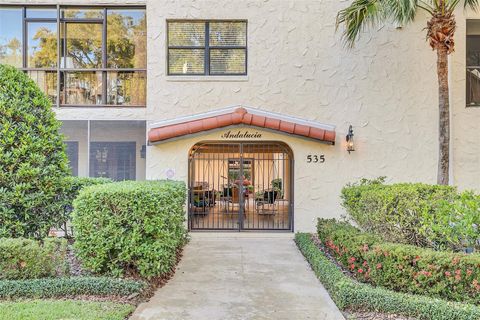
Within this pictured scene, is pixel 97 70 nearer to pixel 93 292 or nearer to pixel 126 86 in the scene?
pixel 126 86

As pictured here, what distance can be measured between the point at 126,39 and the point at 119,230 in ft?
24.8

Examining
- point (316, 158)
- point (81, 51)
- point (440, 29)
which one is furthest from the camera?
point (81, 51)

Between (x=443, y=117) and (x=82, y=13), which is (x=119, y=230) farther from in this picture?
(x=82, y=13)

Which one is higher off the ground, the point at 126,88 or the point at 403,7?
the point at 403,7

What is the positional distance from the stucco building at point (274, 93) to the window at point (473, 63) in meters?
0.04

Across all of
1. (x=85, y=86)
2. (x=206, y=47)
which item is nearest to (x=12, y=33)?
(x=85, y=86)

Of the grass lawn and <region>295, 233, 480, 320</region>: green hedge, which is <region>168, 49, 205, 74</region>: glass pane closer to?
<region>295, 233, 480, 320</region>: green hedge

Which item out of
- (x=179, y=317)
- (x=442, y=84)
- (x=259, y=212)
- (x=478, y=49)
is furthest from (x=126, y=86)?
(x=478, y=49)

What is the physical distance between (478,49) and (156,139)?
33.6ft

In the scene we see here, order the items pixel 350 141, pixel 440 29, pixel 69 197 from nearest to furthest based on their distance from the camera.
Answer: pixel 69 197 < pixel 440 29 < pixel 350 141

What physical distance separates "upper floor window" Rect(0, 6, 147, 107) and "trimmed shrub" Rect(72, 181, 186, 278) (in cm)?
585

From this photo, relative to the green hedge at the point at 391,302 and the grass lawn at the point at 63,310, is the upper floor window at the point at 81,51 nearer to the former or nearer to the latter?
the grass lawn at the point at 63,310

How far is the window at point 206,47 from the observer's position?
1084 cm

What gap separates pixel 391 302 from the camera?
5.07 m
